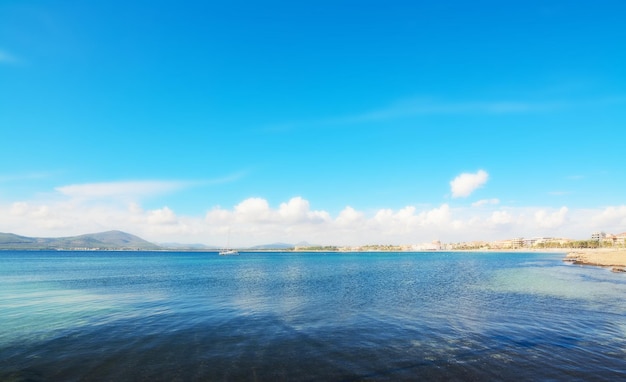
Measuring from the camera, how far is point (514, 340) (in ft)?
80.3

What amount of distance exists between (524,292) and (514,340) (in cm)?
2932

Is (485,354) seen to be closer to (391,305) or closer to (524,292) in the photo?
(391,305)

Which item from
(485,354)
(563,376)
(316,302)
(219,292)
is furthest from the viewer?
(219,292)

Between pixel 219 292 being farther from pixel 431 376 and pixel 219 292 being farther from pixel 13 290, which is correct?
Answer: pixel 431 376

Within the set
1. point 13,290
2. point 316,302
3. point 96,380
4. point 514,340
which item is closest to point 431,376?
point 514,340

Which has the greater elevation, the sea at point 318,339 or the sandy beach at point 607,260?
the sea at point 318,339

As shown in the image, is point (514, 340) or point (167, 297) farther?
point (167, 297)

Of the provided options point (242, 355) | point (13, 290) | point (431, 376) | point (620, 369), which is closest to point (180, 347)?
point (242, 355)

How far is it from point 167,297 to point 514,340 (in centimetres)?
4365

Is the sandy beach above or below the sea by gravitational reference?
below

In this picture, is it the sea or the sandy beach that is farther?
the sandy beach

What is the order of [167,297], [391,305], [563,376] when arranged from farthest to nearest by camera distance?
[167,297], [391,305], [563,376]

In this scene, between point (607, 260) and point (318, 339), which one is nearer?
point (318, 339)

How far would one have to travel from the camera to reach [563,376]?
58.6ft
